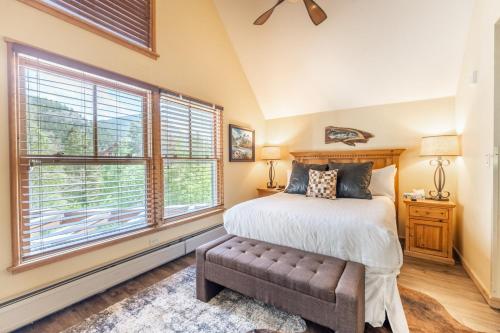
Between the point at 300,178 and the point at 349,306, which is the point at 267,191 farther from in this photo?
the point at 349,306

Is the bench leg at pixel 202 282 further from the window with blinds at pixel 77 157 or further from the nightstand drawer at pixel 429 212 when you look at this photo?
the nightstand drawer at pixel 429 212

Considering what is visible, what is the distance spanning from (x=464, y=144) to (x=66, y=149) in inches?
170

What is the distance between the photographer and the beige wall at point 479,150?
190 cm

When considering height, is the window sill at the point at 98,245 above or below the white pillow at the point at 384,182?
below

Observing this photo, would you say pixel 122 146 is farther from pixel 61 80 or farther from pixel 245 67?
pixel 245 67

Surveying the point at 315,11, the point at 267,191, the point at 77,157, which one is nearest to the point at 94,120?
the point at 77,157

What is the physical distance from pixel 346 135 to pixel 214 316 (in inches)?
132

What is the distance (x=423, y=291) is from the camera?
206 centimetres

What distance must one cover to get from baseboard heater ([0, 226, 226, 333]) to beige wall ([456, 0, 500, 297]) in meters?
3.16

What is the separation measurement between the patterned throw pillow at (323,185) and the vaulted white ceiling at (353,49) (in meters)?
1.58

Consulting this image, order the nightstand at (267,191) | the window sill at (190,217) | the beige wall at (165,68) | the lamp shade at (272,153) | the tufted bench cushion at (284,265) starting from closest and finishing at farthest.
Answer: the tufted bench cushion at (284,265) → the beige wall at (165,68) → the window sill at (190,217) → the nightstand at (267,191) → the lamp shade at (272,153)

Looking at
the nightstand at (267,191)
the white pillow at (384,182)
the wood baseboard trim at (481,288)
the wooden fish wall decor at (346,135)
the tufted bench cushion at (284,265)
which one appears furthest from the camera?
the nightstand at (267,191)

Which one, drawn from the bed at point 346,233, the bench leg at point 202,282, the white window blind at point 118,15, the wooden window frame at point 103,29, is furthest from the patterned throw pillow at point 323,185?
the white window blind at point 118,15

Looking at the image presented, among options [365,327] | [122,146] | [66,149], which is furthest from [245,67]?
[365,327]
